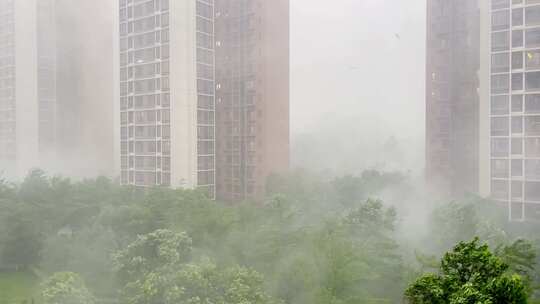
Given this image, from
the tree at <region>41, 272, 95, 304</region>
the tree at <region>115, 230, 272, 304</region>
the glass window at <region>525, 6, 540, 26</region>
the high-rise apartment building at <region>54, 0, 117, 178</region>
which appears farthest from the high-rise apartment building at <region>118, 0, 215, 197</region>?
the glass window at <region>525, 6, 540, 26</region>

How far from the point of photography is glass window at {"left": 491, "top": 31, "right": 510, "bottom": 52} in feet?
35.4

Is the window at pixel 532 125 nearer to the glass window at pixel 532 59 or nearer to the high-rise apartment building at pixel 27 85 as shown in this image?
the glass window at pixel 532 59

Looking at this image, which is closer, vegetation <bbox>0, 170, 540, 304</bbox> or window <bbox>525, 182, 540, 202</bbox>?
vegetation <bbox>0, 170, 540, 304</bbox>

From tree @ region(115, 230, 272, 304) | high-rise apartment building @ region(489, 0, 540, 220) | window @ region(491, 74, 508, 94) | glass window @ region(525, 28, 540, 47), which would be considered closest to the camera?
tree @ region(115, 230, 272, 304)

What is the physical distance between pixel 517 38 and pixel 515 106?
1.45 metres

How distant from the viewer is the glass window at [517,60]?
10.5 m

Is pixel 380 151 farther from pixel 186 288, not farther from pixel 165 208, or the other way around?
pixel 186 288

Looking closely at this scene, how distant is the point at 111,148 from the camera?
1570cm

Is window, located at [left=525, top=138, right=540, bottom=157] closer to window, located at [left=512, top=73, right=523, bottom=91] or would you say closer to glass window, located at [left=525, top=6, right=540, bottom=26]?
window, located at [left=512, top=73, right=523, bottom=91]

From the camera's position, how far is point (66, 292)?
19.3ft

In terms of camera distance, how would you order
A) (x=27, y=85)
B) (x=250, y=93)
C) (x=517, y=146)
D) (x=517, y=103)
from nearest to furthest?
(x=517, y=103), (x=517, y=146), (x=250, y=93), (x=27, y=85)

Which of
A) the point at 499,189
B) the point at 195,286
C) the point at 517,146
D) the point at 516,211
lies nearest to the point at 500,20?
the point at 517,146

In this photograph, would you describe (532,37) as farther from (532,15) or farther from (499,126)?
(499,126)

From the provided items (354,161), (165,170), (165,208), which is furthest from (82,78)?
(354,161)
